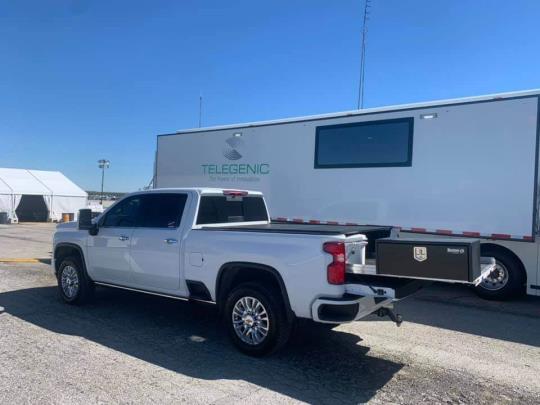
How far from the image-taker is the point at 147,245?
242 inches

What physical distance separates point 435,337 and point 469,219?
3146mm

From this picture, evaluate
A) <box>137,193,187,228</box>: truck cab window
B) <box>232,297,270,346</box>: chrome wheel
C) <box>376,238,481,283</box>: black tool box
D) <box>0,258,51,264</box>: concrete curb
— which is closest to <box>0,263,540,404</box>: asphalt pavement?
<box>232,297,270,346</box>: chrome wheel

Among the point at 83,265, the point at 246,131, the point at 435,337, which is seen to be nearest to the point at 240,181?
the point at 246,131

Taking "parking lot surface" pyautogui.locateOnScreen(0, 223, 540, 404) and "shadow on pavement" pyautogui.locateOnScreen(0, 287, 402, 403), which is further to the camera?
"shadow on pavement" pyautogui.locateOnScreen(0, 287, 402, 403)

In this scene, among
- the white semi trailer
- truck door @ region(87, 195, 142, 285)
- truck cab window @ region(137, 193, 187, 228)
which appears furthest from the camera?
the white semi trailer

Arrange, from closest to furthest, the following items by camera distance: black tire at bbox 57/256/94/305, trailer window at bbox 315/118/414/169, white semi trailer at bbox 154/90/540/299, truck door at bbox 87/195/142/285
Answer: truck door at bbox 87/195/142/285, black tire at bbox 57/256/94/305, white semi trailer at bbox 154/90/540/299, trailer window at bbox 315/118/414/169

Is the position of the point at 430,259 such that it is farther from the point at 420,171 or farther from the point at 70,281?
the point at 70,281

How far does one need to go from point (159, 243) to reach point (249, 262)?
4.94ft

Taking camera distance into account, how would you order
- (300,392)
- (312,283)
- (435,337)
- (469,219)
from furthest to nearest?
(469,219) < (435,337) < (312,283) < (300,392)

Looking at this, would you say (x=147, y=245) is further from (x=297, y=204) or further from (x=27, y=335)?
(x=297, y=204)

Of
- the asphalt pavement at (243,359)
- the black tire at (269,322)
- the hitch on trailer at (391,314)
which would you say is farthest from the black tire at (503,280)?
the black tire at (269,322)

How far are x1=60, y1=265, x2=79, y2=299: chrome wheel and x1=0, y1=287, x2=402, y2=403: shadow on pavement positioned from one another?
0.70 feet

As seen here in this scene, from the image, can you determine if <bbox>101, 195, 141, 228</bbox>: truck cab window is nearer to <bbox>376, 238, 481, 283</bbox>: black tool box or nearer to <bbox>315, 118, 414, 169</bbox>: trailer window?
<bbox>376, 238, 481, 283</bbox>: black tool box

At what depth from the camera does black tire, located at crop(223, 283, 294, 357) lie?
16.0 feet
